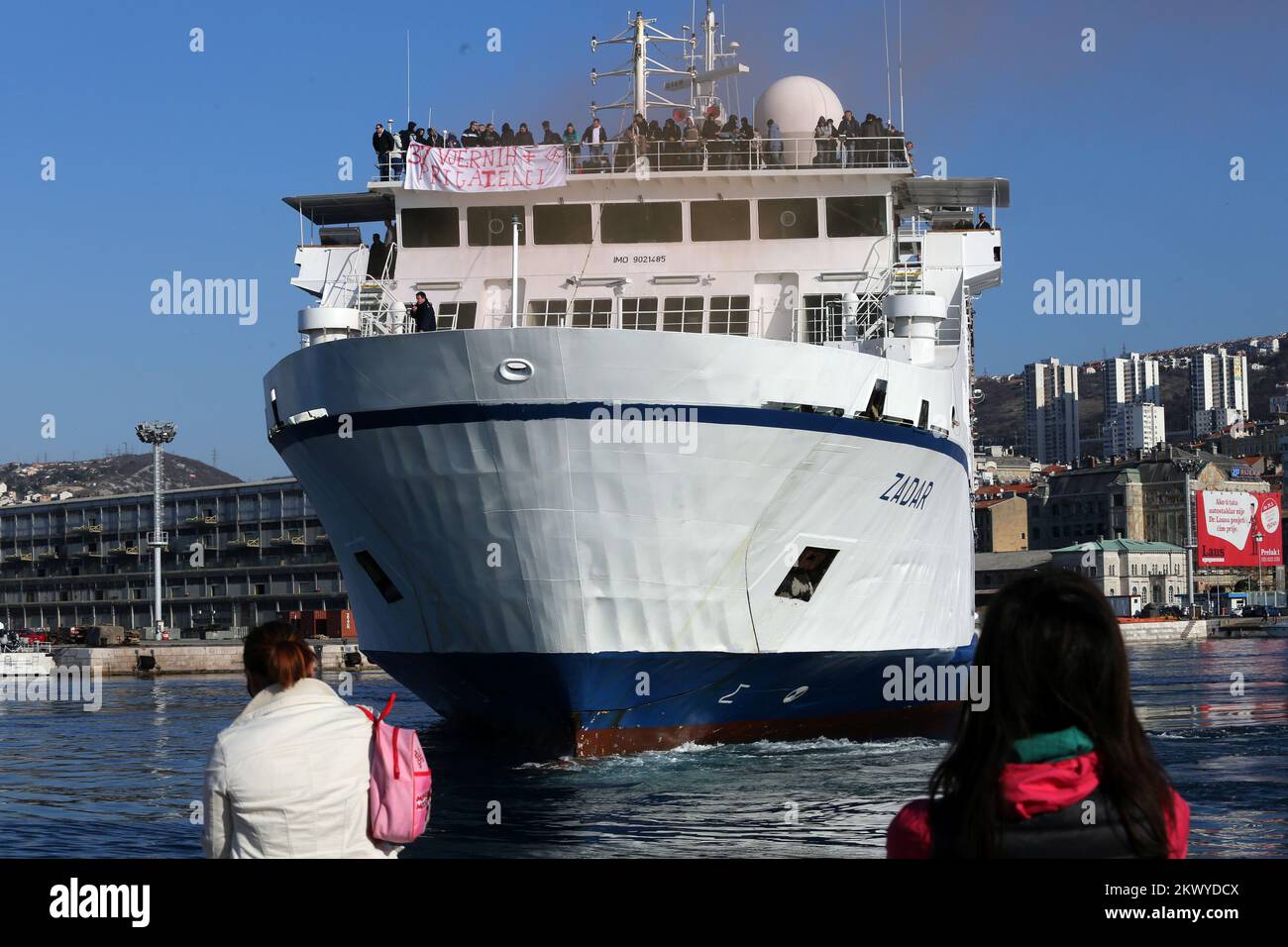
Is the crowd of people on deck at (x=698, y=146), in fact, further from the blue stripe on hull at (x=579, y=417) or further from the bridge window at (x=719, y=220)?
the blue stripe on hull at (x=579, y=417)

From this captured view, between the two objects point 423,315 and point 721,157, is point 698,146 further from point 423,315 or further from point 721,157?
point 423,315

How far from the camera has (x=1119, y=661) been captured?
3242 mm

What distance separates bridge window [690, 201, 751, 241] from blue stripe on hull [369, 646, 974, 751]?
21.6ft

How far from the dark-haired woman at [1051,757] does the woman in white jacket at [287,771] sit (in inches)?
81.9

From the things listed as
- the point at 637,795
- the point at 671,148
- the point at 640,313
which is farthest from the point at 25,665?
the point at 637,795

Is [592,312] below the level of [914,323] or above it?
above

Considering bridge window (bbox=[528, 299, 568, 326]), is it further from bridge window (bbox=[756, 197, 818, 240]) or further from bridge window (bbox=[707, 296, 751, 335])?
bridge window (bbox=[756, 197, 818, 240])

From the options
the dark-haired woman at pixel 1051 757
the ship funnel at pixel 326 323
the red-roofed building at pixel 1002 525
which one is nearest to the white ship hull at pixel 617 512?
the ship funnel at pixel 326 323

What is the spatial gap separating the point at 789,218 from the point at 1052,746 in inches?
766

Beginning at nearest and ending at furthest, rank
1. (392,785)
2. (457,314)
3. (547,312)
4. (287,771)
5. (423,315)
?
(287,771), (392,785), (423,315), (547,312), (457,314)

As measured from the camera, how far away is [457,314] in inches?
871

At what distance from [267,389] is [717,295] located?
20.7 feet
